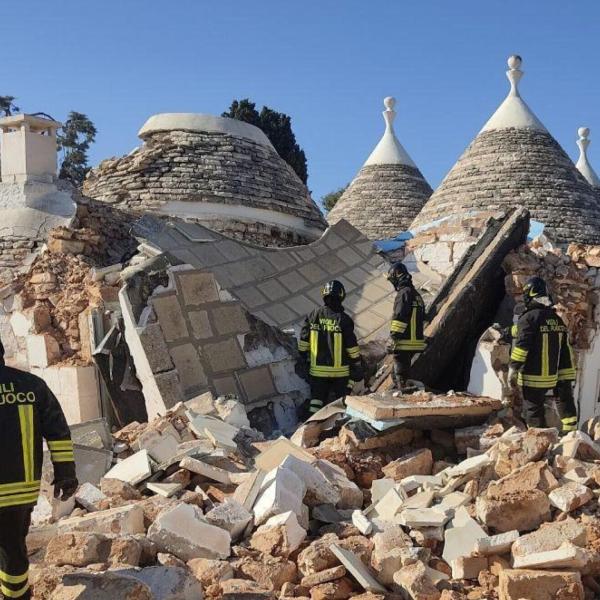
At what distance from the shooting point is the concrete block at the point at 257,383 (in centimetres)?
743

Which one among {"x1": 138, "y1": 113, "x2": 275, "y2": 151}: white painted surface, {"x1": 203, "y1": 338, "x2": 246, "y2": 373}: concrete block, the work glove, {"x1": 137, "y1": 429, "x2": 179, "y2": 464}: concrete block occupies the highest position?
{"x1": 138, "y1": 113, "x2": 275, "y2": 151}: white painted surface

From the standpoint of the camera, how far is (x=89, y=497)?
4.90m

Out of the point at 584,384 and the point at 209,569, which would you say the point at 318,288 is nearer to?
the point at 584,384

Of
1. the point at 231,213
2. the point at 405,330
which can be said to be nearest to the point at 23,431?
the point at 405,330

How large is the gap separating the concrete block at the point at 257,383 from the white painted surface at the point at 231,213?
5053 mm

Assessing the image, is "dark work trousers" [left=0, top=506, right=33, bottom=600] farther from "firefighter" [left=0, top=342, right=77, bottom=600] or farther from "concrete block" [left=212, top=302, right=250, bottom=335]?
"concrete block" [left=212, top=302, right=250, bottom=335]

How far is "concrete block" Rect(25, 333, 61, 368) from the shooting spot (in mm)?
8203

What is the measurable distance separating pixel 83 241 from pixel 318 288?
2737 millimetres

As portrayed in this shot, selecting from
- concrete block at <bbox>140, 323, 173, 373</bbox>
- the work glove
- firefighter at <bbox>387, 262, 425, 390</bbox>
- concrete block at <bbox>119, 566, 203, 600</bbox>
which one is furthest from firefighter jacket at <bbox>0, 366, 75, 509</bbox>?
firefighter at <bbox>387, 262, 425, 390</bbox>

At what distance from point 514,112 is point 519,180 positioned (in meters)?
2.05

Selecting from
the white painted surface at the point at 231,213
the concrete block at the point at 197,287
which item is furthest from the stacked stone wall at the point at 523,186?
the concrete block at the point at 197,287

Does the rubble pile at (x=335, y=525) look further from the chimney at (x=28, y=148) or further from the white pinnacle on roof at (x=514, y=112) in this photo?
the white pinnacle on roof at (x=514, y=112)

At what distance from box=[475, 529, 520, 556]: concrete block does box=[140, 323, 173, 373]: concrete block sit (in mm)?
3789

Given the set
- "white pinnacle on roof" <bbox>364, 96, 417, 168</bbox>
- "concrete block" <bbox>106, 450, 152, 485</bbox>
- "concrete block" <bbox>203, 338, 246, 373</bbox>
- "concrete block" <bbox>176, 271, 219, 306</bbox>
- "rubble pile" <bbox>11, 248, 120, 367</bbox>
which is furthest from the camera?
"white pinnacle on roof" <bbox>364, 96, 417, 168</bbox>
